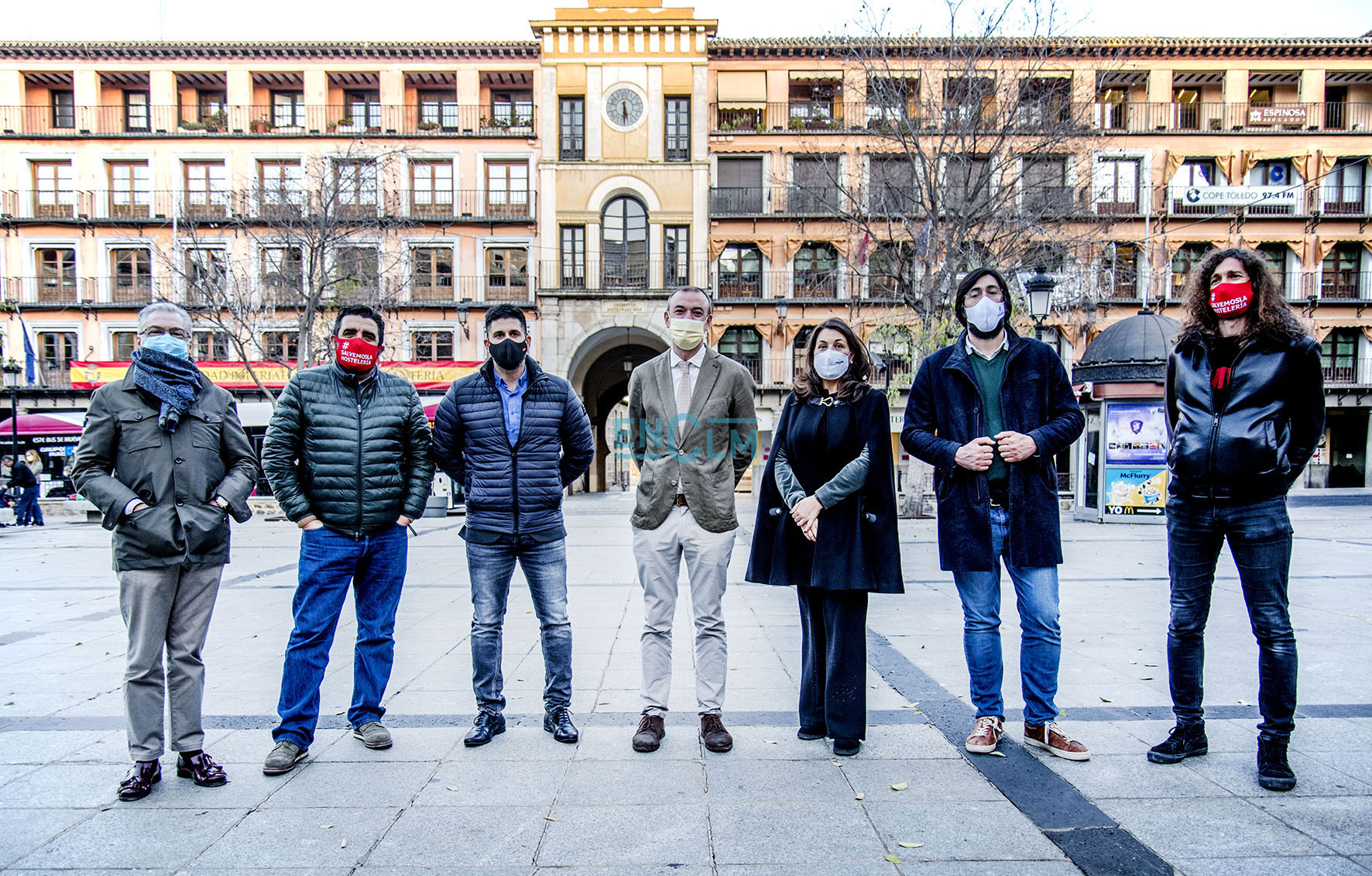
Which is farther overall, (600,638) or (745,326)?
(745,326)

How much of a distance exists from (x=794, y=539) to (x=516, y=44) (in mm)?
34804

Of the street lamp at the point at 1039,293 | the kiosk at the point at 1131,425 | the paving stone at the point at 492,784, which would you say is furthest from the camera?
the kiosk at the point at 1131,425

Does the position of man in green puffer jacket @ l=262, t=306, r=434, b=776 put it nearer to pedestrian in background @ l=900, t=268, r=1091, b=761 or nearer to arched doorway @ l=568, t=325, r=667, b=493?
pedestrian in background @ l=900, t=268, r=1091, b=761

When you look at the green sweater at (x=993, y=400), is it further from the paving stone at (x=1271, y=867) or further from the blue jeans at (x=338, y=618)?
the blue jeans at (x=338, y=618)

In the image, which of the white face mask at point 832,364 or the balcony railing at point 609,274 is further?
the balcony railing at point 609,274

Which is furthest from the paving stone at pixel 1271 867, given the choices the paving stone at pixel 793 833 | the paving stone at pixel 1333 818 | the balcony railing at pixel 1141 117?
the balcony railing at pixel 1141 117

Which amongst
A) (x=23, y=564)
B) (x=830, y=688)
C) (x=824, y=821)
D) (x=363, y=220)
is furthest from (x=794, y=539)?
(x=363, y=220)

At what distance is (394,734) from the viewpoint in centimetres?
418

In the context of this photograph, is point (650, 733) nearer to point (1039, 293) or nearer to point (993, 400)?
point (993, 400)

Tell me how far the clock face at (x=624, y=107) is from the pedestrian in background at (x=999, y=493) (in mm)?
29674

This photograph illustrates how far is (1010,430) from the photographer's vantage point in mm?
3922

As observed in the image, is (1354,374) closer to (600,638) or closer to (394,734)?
(600,638)

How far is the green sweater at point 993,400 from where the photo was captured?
3.92 metres

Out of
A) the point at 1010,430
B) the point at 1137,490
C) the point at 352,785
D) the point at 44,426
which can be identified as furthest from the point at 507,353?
the point at 44,426
